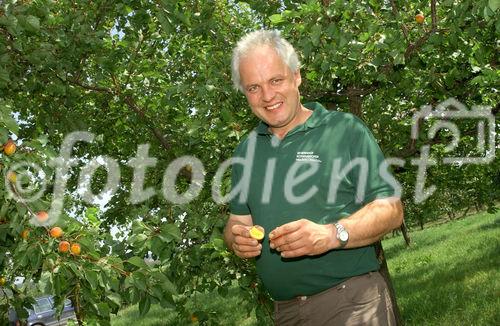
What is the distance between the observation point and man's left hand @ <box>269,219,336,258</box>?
2293mm

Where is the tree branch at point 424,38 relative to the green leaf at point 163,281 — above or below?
above

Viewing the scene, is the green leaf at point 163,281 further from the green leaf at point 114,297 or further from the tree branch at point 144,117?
the tree branch at point 144,117

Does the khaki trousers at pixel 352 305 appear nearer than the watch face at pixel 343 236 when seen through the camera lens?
No

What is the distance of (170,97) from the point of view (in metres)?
5.58

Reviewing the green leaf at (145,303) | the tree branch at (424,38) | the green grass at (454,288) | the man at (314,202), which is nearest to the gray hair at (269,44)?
the man at (314,202)

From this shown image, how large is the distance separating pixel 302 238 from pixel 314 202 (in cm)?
42

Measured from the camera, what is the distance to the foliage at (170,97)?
336cm

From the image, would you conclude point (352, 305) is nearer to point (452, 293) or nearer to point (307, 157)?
point (307, 157)

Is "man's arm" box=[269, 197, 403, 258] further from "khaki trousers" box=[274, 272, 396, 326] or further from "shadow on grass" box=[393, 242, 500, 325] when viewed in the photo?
"shadow on grass" box=[393, 242, 500, 325]

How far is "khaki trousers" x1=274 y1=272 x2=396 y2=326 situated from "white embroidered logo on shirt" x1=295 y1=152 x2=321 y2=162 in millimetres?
644

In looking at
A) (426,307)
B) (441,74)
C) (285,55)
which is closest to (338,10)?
(285,55)

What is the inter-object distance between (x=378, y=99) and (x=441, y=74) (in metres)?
1.02

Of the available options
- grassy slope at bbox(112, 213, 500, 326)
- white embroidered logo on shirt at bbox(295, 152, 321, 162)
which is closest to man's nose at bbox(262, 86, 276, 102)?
white embroidered logo on shirt at bbox(295, 152, 321, 162)

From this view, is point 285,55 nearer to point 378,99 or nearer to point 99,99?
point 378,99
